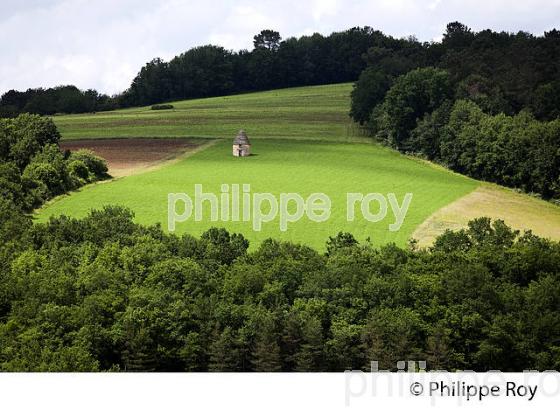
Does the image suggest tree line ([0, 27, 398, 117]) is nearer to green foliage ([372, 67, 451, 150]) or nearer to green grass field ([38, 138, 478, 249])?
green foliage ([372, 67, 451, 150])

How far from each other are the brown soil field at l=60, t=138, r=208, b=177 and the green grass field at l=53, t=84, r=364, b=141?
531 millimetres

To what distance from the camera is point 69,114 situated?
4600cm

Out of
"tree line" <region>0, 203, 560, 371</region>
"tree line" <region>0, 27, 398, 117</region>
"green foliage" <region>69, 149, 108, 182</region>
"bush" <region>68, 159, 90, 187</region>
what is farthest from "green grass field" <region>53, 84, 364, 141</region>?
"tree line" <region>0, 203, 560, 371</region>

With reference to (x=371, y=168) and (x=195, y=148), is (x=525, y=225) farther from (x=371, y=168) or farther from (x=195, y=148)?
(x=195, y=148)

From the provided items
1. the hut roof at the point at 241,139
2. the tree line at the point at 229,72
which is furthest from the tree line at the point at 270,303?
the hut roof at the point at 241,139

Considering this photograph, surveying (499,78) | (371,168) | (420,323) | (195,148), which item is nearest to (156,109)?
(195,148)

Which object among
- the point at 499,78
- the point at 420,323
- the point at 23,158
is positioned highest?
the point at 499,78

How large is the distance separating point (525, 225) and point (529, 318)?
899cm

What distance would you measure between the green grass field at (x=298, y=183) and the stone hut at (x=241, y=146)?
423 millimetres

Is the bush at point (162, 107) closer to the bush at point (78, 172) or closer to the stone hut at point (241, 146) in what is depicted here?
the stone hut at point (241, 146)

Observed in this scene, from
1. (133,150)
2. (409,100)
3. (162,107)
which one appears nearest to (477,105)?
(409,100)

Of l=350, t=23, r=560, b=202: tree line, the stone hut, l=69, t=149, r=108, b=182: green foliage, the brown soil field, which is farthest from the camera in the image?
the stone hut

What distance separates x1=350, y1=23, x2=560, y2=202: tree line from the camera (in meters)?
42.0

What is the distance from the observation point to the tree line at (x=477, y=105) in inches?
1652
